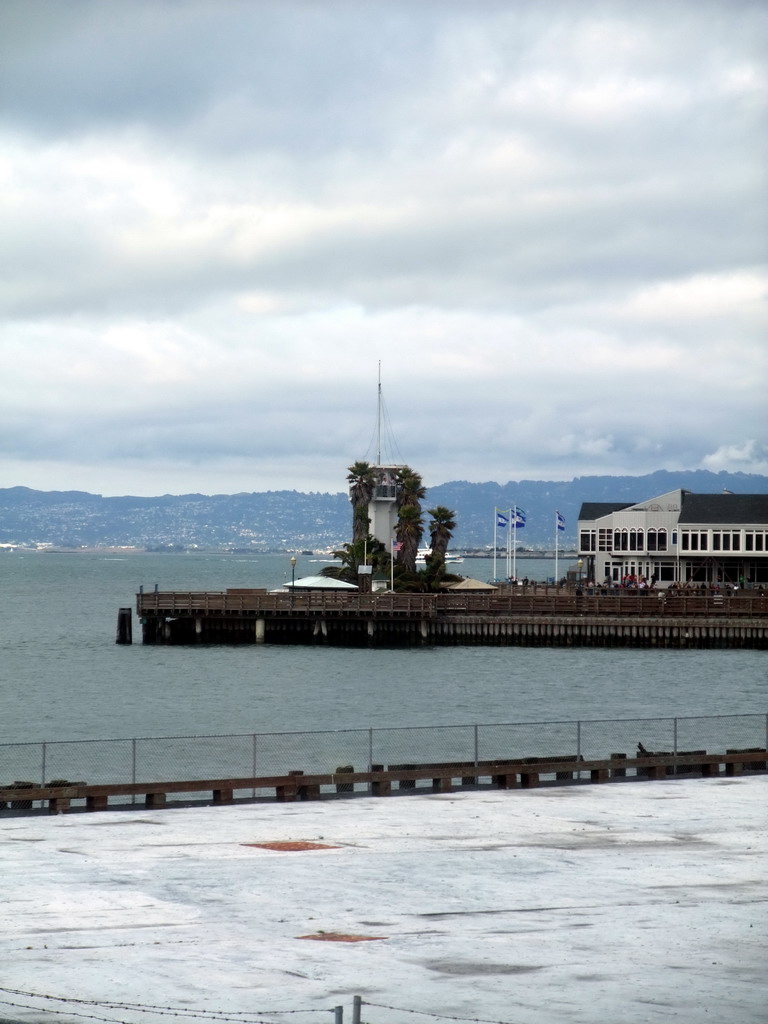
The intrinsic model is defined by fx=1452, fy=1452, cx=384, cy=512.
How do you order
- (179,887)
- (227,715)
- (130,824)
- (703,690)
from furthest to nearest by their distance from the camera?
(703,690), (227,715), (130,824), (179,887)

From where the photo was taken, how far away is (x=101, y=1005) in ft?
50.2

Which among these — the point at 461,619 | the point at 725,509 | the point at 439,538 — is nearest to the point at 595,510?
the point at 725,509

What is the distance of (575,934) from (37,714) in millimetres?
50790

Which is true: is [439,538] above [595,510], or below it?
below

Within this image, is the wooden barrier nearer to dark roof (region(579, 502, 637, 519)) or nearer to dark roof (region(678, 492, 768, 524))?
dark roof (region(678, 492, 768, 524))

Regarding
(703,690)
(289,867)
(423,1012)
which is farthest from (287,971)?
(703,690)

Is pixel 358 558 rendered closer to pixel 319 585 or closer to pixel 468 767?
pixel 319 585

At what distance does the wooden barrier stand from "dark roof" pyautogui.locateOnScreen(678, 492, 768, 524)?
9654 centimetres

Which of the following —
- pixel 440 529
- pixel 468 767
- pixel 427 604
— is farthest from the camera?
pixel 440 529

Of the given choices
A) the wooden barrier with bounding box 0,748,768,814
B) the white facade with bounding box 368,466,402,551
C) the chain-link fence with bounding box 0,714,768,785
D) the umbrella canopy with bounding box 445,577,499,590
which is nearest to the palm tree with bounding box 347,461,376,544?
the white facade with bounding box 368,466,402,551

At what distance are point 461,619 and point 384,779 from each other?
69133 mm

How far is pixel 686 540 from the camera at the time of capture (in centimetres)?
13138

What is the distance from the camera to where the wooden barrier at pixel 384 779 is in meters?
28.8

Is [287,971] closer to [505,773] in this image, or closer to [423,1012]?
[423,1012]
